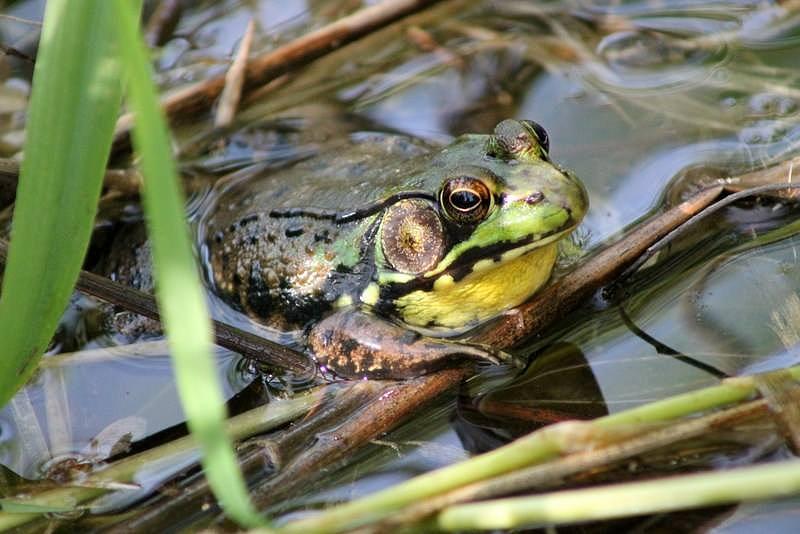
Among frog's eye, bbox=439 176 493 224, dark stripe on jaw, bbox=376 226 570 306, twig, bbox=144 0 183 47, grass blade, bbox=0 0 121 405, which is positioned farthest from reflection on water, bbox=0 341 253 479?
twig, bbox=144 0 183 47

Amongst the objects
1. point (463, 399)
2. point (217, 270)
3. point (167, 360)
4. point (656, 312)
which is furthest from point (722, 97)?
point (167, 360)

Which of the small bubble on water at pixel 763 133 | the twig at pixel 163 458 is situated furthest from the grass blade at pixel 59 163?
the small bubble on water at pixel 763 133

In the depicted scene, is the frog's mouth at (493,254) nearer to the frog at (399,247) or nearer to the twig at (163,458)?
the frog at (399,247)

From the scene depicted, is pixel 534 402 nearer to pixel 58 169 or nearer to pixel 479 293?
pixel 479 293

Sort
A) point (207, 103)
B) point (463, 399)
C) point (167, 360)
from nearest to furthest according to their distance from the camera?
point (463, 399), point (167, 360), point (207, 103)

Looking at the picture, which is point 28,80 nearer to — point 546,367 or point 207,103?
point 207,103

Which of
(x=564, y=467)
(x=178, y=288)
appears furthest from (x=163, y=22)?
(x=564, y=467)

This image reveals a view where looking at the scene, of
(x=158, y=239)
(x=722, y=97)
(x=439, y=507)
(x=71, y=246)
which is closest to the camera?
(x=158, y=239)
